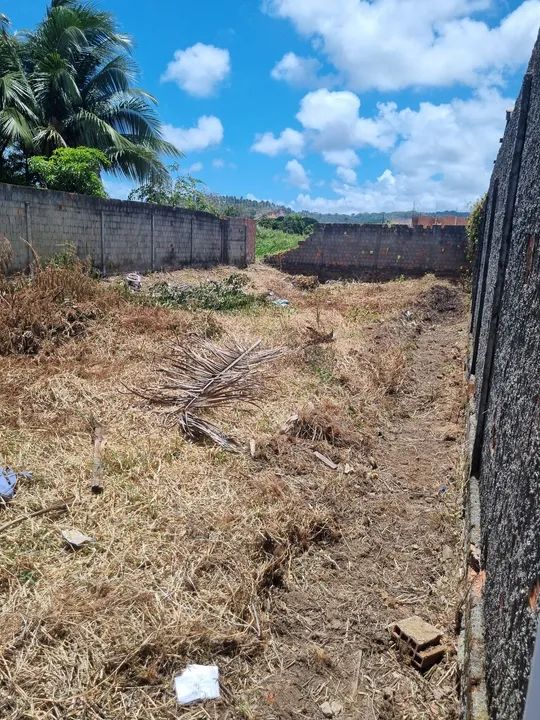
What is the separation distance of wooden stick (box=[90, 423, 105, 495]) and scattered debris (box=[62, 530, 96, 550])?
469 millimetres

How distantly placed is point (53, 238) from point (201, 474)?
317 inches

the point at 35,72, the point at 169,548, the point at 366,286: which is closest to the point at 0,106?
the point at 35,72

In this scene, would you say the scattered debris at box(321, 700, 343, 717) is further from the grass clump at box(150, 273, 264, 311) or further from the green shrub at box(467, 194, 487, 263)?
the green shrub at box(467, 194, 487, 263)

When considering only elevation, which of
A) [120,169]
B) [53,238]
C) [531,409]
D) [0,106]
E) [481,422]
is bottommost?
[481,422]

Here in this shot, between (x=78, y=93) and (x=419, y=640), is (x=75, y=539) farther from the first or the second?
(x=78, y=93)

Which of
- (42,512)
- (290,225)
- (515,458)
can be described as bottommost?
(42,512)

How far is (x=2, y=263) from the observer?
7.93 metres


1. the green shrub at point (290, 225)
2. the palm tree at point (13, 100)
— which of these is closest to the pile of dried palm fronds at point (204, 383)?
the palm tree at point (13, 100)

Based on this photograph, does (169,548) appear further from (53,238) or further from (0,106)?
(0,106)

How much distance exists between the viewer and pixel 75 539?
308 cm

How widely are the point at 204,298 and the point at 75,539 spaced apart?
7752 millimetres

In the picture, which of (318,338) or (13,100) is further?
(13,100)

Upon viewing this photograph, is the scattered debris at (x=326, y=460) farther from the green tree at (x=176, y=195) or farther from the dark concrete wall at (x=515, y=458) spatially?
the green tree at (x=176, y=195)

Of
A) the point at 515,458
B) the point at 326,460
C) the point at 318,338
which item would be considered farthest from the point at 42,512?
the point at 318,338
